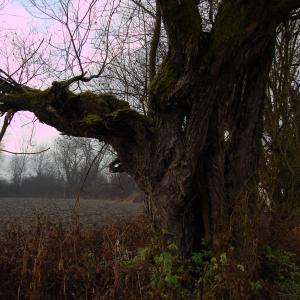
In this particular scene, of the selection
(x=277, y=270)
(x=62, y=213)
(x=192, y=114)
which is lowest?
(x=277, y=270)

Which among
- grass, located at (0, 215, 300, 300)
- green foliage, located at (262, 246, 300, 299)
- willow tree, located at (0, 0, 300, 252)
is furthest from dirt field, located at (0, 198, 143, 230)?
green foliage, located at (262, 246, 300, 299)

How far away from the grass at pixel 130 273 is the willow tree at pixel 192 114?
48cm

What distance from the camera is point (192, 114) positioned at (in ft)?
18.3

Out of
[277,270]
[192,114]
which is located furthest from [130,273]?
[277,270]

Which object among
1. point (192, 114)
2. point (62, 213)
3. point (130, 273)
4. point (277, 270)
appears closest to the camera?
point (130, 273)

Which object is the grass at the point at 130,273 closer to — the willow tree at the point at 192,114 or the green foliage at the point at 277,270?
the green foliage at the point at 277,270

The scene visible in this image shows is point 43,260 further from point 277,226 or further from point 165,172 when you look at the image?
point 277,226

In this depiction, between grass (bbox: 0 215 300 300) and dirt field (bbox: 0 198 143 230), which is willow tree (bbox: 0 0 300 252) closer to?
grass (bbox: 0 215 300 300)

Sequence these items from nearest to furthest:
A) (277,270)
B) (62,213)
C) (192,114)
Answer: (192,114)
(277,270)
(62,213)

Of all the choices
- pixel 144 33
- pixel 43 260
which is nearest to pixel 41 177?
pixel 144 33

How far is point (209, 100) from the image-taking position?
551 centimetres

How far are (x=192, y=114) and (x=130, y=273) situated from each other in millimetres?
2217

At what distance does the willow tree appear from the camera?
533cm

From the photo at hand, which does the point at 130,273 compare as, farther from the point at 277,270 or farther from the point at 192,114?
the point at 277,270
